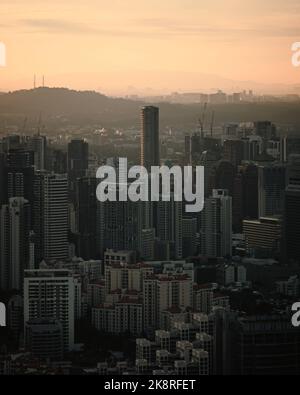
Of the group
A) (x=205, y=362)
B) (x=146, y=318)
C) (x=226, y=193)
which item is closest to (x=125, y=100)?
(x=226, y=193)

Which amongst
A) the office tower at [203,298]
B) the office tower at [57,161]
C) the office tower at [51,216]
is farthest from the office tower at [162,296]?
the office tower at [57,161]

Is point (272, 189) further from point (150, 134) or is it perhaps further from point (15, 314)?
point (15, 314)

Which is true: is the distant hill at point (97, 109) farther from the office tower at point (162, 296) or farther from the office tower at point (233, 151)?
the office tower at point (162, 296)

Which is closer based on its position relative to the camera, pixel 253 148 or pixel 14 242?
pixel 14 242

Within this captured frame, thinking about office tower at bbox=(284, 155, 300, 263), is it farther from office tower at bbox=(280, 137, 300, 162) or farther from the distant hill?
the distant hill

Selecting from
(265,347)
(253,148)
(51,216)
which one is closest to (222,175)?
(253,148)

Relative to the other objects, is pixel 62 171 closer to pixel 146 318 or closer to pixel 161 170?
pixel 161 170

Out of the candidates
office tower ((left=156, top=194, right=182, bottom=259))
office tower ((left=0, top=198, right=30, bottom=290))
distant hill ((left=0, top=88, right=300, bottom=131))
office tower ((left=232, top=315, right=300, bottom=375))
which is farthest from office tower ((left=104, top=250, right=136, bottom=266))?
office tower ((left=232, top=315, right=300, bottom=375))
